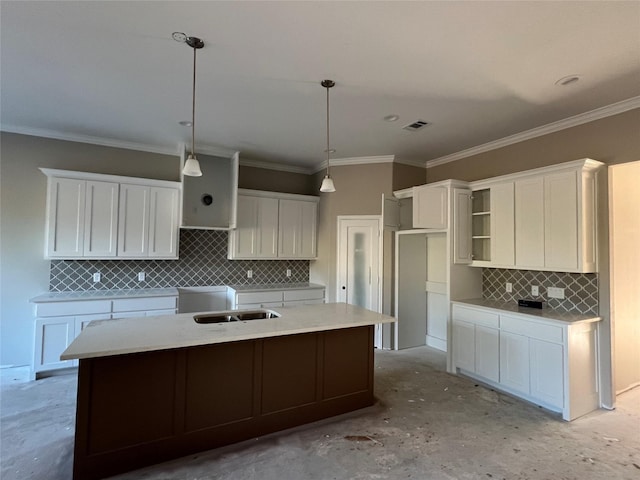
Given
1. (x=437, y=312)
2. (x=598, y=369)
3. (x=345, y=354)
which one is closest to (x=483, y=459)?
(x=345, y=354)

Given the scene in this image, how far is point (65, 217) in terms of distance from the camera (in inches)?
152

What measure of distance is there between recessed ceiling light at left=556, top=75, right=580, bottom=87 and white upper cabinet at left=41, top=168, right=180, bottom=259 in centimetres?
432

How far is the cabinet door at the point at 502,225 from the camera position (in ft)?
11.8

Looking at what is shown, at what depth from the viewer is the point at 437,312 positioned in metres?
4.97

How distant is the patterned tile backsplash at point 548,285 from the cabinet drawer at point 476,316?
523 mm

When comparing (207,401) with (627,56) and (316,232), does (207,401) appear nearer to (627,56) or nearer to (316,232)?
(316,232)

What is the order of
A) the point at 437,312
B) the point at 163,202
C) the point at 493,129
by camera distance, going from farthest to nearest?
the point at 437,312
the point at 163,202
the point at 493,129

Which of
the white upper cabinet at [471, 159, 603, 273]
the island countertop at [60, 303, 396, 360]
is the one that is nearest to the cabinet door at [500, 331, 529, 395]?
the white upper cabinet at [471, 159, 603, 273]

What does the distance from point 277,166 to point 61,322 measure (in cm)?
357

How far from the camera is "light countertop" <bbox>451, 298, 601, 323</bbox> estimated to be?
3.00 metres

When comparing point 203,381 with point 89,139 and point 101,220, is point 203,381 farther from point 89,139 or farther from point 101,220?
point 89,139

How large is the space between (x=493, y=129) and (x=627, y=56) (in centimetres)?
143

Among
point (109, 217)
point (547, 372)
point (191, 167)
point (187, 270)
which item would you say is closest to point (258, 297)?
point (187, 270)

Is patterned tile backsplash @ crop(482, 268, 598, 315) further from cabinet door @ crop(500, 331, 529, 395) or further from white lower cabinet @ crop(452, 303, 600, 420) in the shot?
cabinet door @ crop(500, 331, 529, 395)
